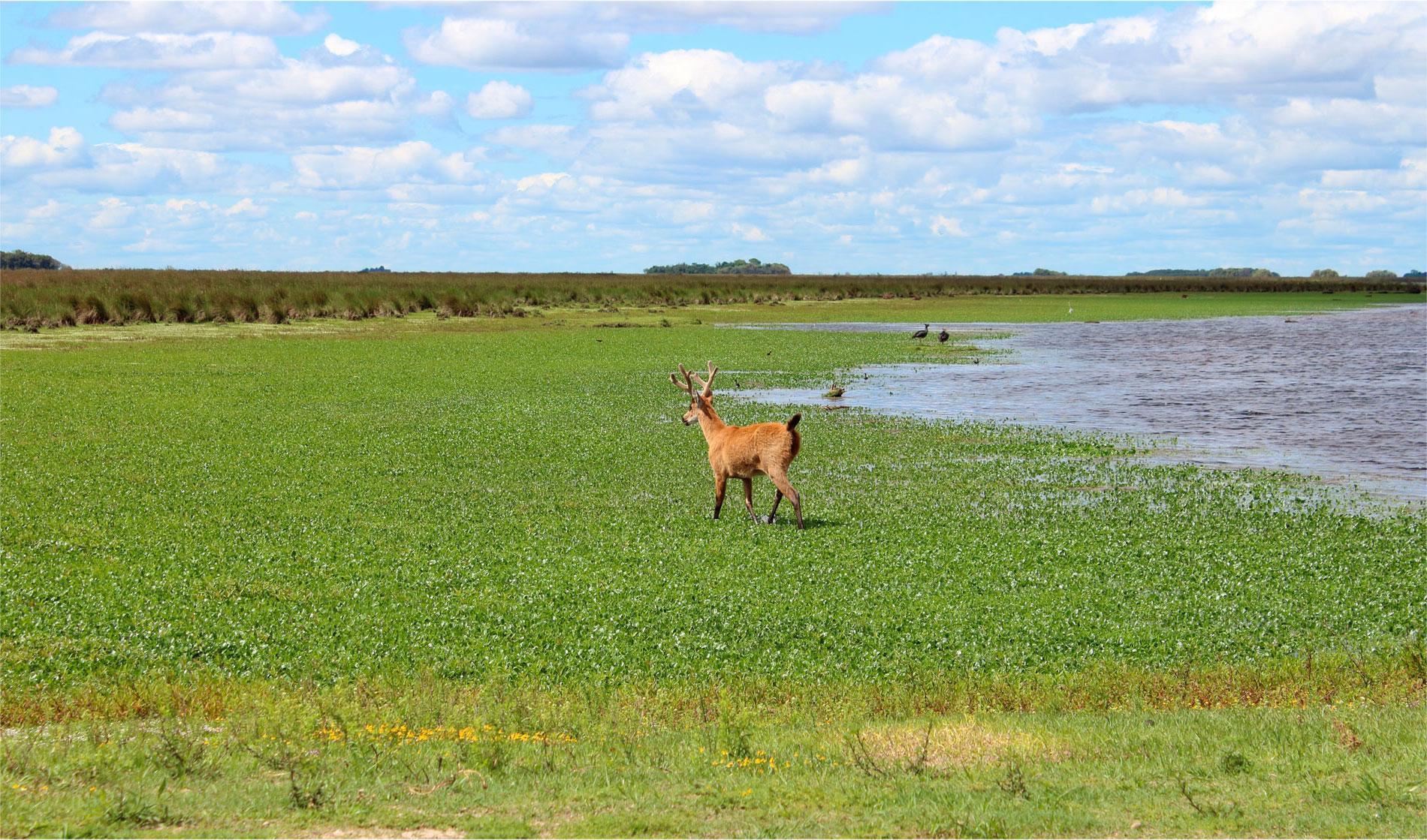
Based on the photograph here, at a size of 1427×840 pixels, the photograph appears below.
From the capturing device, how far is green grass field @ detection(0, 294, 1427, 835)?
7695 millimetres

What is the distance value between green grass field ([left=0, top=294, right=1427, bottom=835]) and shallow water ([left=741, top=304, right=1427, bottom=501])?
329 centimetres

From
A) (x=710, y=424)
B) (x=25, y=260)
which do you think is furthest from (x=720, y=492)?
(x=25, y=260)

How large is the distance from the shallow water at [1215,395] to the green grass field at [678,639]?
3289 mm

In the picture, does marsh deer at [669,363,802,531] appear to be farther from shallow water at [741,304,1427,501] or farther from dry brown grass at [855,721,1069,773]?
shallow water at [741,304,1427,501]

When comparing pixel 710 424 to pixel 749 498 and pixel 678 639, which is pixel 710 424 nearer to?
pixel 749 498

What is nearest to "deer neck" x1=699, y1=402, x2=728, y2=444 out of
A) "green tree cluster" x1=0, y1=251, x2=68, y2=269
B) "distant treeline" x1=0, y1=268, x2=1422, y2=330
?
"distant treeline" x1=0, y1=268, x2=1422, y2=330

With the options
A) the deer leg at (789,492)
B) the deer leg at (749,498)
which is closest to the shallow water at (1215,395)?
the deer leg at (749,498)

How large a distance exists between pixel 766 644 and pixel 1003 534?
5.69 metres

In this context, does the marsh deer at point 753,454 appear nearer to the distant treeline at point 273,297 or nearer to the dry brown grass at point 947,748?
the dry brown grass at point 947,748

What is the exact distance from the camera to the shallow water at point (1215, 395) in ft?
83.1

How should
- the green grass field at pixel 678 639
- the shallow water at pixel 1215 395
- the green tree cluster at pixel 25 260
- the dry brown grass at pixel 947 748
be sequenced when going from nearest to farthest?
the green grass field at pixel 678 639
the dry brown grass at pixel 947 748
the shallow water at pixel 1215 395
the green tree cluster at pixel 25 260

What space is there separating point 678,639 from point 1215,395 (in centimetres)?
2843

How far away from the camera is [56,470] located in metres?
20.9

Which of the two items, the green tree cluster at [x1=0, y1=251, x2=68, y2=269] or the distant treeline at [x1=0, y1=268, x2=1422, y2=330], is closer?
the distant treeline at [x1=0, y1=268, x2=1422, y2=330]
